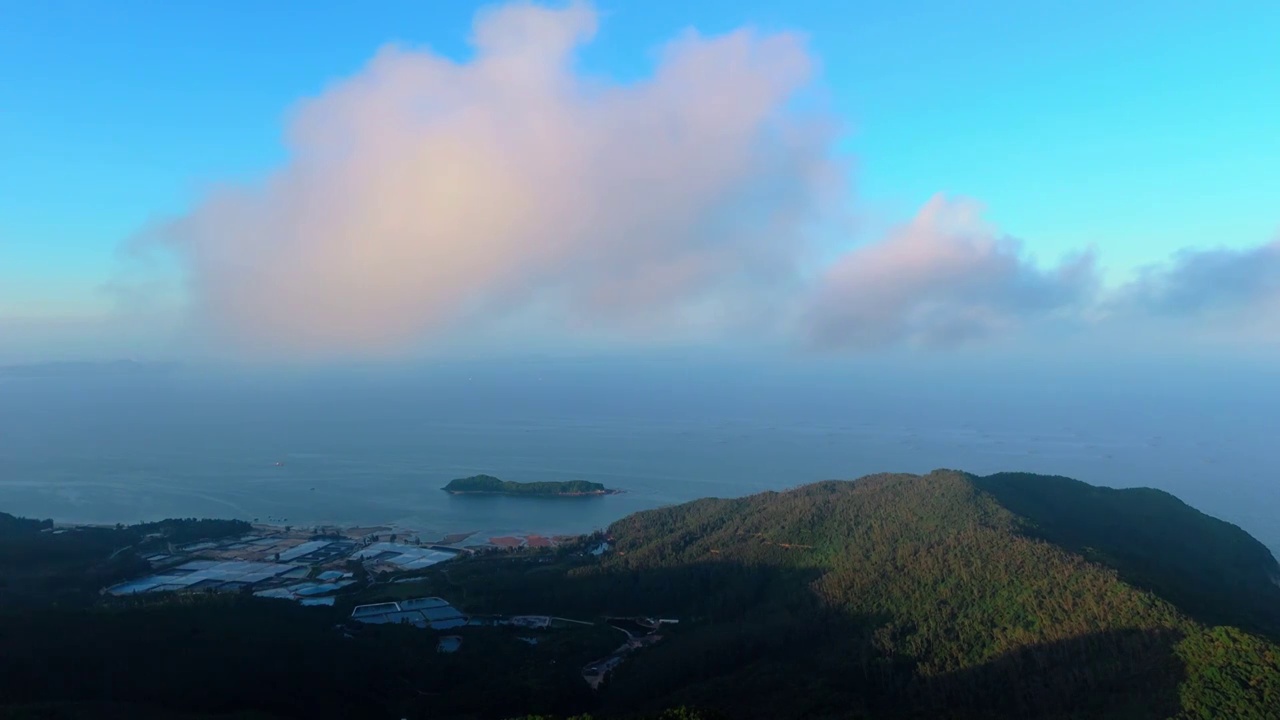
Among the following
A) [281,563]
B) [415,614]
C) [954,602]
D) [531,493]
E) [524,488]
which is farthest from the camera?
[524,488]

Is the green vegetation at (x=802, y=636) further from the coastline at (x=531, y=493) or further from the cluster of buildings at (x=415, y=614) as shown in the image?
the coastline at (x=531, y=493)

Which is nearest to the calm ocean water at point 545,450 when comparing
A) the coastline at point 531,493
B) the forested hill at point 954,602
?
the coastline at point 531,493

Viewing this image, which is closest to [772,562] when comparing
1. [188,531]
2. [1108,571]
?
[1108,571]

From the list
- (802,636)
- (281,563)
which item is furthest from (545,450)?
(802,636)

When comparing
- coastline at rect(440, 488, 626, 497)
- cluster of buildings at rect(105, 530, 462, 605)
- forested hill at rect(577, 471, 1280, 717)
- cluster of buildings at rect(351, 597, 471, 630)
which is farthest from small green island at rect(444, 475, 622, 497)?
cluster of buildings at rect(351, 597, 471, 630)

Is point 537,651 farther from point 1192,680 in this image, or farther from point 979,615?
point 1192,680

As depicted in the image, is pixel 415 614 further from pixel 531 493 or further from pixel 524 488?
pixel 524 488
